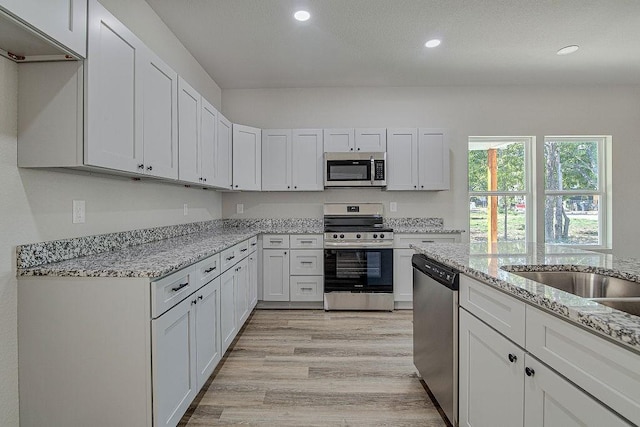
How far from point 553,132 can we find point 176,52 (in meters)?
4.60

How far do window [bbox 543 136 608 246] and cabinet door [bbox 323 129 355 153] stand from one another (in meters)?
2.67

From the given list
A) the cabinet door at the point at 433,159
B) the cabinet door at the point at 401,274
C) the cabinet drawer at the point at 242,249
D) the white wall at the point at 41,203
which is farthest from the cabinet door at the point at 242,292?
the cabinet door at the point at 433,159

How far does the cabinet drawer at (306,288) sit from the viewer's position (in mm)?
3746

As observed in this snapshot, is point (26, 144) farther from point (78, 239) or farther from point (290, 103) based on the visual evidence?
point (290, 103)

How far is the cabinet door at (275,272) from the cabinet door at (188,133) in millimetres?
1366

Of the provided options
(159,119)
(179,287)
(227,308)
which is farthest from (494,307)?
(159,119)

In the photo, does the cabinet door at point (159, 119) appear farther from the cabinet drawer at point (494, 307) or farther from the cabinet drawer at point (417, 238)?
the cabinet drawer at point (417, 238)

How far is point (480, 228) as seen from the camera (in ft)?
14.3

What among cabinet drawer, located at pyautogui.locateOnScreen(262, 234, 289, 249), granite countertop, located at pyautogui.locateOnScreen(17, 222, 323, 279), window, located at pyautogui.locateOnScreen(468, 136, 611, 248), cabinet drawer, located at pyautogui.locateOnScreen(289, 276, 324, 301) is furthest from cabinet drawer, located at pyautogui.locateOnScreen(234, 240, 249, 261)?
window, located at pyautogui.locateOnScreen(468, 136, 611, 248)

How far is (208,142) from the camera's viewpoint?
2943mm

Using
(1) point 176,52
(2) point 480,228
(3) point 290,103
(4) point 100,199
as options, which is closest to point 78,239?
(4) point 100,199

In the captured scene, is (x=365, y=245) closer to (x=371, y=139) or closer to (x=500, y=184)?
(x=371, y=139)

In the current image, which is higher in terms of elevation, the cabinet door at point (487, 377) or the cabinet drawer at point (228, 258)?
the cabinet drawer at point (228, 258)

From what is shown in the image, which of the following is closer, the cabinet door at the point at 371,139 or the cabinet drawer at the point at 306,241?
the cabinet drawer at the point at 306,241
